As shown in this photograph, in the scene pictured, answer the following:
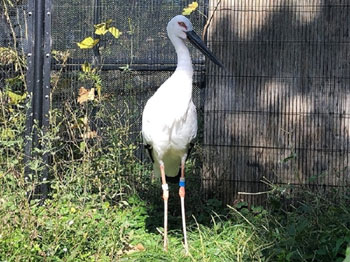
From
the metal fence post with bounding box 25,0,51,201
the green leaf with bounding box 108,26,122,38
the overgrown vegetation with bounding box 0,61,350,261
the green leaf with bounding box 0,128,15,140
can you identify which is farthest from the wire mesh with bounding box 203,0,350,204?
the green leaf with bounding box 0,128,15,140

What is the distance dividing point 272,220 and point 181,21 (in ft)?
6.76

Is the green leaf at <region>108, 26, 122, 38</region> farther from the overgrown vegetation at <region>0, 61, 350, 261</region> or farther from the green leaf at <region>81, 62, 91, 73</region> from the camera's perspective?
the overgrown vegetation at <region>0, 61, 350, 261</region>

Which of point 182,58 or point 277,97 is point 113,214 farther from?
point 277,97

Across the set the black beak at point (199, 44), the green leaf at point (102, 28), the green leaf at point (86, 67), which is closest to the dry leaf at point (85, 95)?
the green leaf at point (86, 67)

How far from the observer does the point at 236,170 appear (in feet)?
22.6

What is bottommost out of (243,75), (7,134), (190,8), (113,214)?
(113,214)

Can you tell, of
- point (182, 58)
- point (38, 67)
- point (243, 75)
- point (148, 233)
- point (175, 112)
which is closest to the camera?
point (175, 112)

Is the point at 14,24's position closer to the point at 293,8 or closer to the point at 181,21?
the point at 181,21

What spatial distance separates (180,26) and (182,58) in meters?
0.34

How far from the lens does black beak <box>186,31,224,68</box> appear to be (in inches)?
252

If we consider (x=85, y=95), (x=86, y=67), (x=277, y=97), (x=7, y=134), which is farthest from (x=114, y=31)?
(x=277, y=97)

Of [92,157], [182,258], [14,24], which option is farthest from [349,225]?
[14,24]

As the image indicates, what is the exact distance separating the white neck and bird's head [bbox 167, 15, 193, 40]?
0.16ft

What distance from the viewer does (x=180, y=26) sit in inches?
249
